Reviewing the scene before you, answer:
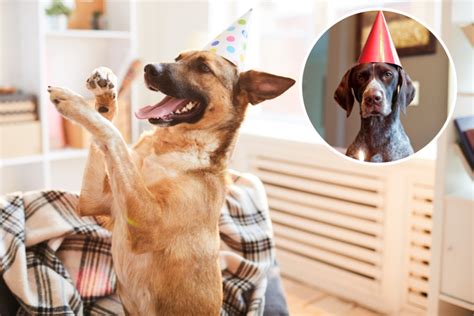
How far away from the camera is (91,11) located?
3051 mm

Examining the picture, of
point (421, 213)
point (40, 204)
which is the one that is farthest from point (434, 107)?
point (421, 213)

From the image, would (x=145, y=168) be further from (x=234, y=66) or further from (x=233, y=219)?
(x=233, y=219)

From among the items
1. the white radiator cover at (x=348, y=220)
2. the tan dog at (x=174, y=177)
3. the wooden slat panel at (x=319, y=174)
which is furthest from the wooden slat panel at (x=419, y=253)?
the tan dog at (x=174, y=177)

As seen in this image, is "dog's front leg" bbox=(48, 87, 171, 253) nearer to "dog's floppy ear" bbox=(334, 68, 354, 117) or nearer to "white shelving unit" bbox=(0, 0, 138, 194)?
"dog's floppy ear" bbox=(334, 68, 354, 117)

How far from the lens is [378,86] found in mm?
912

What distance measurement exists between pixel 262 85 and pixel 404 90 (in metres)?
0.24

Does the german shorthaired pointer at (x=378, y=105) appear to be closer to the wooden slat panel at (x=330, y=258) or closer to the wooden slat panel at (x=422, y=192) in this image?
the wooden slat panel at (x=422, y=192)

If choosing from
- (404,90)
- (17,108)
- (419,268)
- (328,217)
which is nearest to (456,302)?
(419,268)

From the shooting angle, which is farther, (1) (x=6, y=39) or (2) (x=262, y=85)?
(1) (x=6, y=39)

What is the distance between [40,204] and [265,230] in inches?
23.6

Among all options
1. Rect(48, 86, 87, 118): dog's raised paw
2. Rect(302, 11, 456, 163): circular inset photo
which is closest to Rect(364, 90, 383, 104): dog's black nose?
Rect(302, 11, 456, 163): circular inset photo

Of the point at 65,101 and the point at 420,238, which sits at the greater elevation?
the point at 65,101

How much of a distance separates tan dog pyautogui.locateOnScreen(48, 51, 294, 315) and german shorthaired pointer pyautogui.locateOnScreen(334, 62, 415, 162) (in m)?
0.11

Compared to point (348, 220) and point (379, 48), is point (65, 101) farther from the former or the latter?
point (348, 220)
